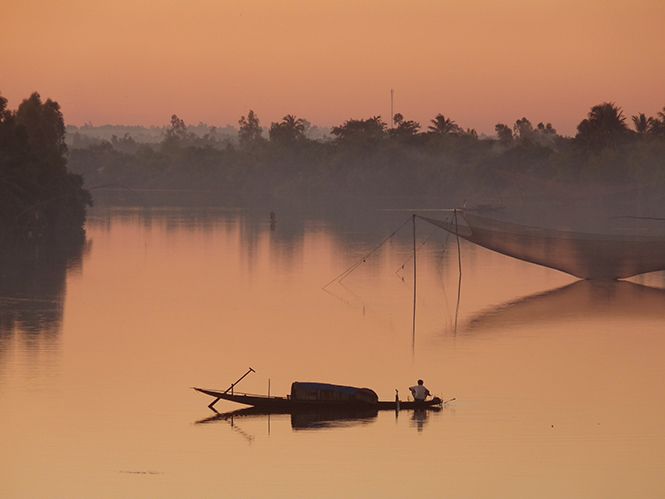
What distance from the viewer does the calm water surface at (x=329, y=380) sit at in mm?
14734

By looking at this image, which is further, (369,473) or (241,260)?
(241,260)

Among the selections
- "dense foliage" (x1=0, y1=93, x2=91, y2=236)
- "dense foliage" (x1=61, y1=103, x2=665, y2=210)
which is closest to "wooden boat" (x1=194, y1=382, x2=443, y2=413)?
"dense foliage" (x1=0, y1=93, x2=91, y2=236)

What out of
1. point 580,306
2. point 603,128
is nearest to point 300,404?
point 580,306

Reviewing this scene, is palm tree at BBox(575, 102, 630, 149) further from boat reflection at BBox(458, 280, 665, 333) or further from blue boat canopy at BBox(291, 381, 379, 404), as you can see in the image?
blue boat canopy at BBox(291, 381, 379, 404)

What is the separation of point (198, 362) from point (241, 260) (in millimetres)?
24254

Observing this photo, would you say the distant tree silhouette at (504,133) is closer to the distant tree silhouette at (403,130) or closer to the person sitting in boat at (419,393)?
the distant tree silhouette at (403,130)

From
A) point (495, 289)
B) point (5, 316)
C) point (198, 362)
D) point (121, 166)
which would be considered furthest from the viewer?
point (121, 166)

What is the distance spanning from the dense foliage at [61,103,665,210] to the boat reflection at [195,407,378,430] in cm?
9710

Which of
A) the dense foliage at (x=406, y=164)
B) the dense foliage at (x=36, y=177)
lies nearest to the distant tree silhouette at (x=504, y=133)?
the dense foliage at (x=406, y=164)

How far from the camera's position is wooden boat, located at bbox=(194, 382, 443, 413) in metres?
16.9

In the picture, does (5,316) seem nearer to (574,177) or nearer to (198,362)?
(198,362)

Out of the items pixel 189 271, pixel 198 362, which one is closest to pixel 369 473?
pixel 198 362

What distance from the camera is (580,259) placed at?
114 feet

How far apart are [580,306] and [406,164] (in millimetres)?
111424
